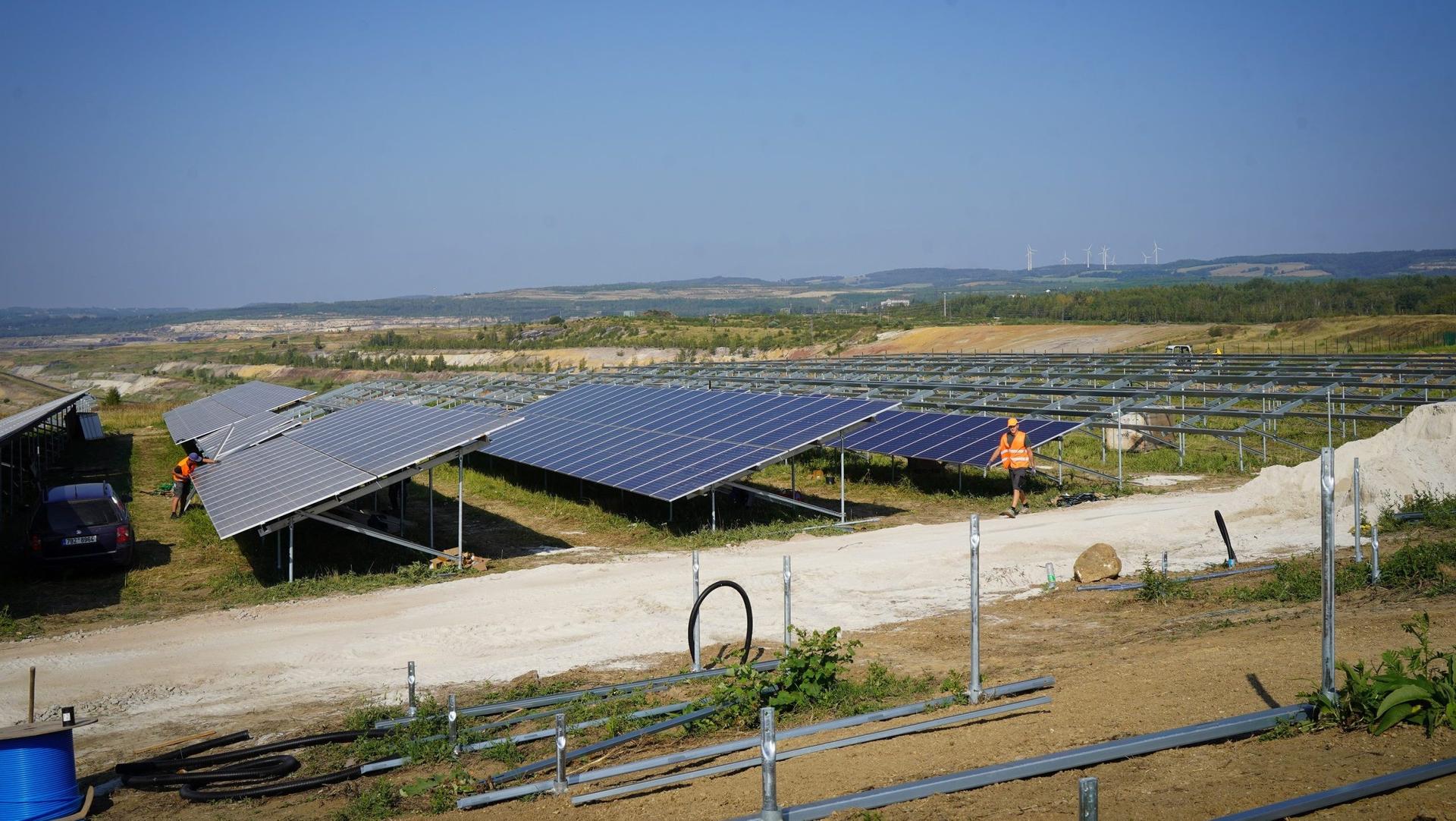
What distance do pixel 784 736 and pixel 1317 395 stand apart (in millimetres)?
22585

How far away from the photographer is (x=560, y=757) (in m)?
7.36

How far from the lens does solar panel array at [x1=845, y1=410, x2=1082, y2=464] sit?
72.9ft

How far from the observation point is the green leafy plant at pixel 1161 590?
41.2 ft

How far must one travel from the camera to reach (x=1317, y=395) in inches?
1005

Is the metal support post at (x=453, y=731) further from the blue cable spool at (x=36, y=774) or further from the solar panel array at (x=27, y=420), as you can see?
the solar panel array at (x=27, y=420)

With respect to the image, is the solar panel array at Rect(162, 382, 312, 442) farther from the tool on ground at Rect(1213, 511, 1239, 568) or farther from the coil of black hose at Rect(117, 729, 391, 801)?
the tool on ground at Rect(1213, 511, 1239, 568)

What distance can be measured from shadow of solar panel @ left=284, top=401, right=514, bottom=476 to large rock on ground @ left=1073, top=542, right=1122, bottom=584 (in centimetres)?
917

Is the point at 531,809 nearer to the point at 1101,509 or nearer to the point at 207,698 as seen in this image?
the point at 207,698

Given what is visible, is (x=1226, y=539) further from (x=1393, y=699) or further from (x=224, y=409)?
(x=224, y=409)

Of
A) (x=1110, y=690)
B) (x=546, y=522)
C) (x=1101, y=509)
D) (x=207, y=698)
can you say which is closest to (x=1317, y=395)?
(x=1101, y=509)

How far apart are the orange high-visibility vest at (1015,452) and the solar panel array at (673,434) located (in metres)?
2.25

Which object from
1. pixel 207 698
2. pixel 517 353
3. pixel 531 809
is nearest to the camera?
pixel 531 809

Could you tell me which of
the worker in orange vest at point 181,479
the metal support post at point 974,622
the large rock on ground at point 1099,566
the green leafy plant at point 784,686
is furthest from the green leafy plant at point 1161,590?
the worker in orange vest at point 181,479

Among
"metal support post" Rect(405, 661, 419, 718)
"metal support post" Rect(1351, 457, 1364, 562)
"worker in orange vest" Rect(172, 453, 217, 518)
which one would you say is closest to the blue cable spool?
"metal support post" Rect(405, 661, 419, 718)
